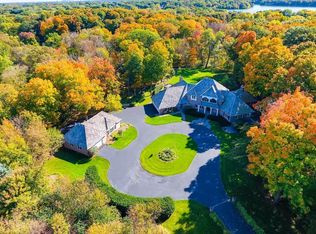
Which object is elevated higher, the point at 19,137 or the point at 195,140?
the point at 19,137

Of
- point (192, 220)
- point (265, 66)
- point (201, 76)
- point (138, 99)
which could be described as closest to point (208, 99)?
point (265, 66)

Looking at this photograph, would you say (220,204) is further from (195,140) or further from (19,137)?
(19,137)

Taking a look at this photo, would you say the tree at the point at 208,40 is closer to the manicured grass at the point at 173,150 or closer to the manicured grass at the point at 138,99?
the manicured grass at the point at 138,99

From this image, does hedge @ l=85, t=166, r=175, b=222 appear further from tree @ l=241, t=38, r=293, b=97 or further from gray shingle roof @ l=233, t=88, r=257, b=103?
gray shingle roof @ l=233, t=88, r=257, b=103

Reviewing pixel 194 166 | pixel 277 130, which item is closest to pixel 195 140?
pixel 194 166

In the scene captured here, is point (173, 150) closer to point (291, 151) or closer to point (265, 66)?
point (291, 151)

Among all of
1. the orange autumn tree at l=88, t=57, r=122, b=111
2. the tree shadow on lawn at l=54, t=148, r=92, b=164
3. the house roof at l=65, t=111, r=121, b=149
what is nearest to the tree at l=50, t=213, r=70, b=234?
the tree shadow on lawn at l=54, t=148, r=92, b=164
